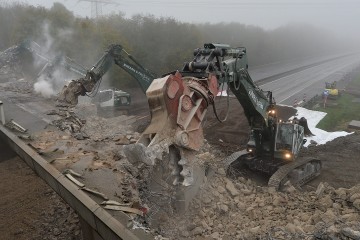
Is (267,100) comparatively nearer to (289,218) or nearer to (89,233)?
(289,218)

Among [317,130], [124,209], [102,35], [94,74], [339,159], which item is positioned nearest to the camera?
[124,209]

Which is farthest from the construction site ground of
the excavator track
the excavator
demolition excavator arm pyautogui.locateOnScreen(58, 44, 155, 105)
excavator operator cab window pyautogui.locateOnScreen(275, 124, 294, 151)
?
demolition excavator arm pyautogui.locateOnScreen(58, 44, 155, 105)

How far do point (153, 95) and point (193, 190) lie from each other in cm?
283

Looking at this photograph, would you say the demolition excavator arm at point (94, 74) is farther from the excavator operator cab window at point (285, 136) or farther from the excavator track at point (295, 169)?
the excavator track at point (295, 169)

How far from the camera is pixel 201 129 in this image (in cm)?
660

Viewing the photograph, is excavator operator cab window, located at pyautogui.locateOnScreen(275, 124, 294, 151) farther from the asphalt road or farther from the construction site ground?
the asphalt road

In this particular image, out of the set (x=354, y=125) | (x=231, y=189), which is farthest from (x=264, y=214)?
(x=354, y=125)

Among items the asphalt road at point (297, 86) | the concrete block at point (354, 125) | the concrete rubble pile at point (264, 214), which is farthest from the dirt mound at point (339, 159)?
the asphalt road at point (297, 86)

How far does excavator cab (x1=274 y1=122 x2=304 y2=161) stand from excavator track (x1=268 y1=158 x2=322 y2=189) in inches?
12.7

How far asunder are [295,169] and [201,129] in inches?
245

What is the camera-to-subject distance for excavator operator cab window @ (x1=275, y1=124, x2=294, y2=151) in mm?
11398

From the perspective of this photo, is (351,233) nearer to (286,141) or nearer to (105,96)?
(286,141)

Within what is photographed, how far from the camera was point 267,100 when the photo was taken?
10.7m

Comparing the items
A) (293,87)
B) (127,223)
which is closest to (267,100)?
(127,223)
